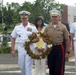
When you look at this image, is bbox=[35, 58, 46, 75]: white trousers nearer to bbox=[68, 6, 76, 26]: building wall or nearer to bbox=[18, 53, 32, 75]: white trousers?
bbox=[18, 53, 32, 75]: white trousers

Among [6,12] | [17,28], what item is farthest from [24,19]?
[6,12]

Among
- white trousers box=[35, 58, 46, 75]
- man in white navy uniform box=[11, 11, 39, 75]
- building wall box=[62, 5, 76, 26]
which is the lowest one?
white trousers box=[35, 58, 46, 75]

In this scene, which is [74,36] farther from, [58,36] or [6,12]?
[6,12]

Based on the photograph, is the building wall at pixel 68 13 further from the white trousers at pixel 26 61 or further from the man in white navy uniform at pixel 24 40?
the white trousers at pixel 26 61

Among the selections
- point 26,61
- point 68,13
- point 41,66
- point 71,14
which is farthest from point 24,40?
point 71,14

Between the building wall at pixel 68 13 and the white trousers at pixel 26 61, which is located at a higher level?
the building wall at pixel 68 13

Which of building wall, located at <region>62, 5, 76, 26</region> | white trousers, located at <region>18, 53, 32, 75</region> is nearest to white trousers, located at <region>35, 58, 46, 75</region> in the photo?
white trousers, located at <region>18, 53, 32, 75</region>

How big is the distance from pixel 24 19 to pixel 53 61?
138 cm

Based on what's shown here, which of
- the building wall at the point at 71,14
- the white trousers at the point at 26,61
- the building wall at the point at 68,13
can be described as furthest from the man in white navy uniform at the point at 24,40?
the building wall at the point at 71,14

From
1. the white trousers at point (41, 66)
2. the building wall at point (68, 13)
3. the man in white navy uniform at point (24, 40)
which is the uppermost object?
the building wall at point (68, 13)

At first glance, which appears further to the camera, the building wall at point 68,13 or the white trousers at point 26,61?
the building wall at point 68,13

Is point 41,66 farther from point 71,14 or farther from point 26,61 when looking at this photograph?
point 71,14

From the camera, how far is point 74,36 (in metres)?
11.3

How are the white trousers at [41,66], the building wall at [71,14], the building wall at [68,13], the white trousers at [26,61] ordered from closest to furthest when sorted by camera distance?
1. the white trousers at [41,66]
2. the white trousers at [26,61]
3. the building wall at [68,13]
4. the building wall at [71,14]
